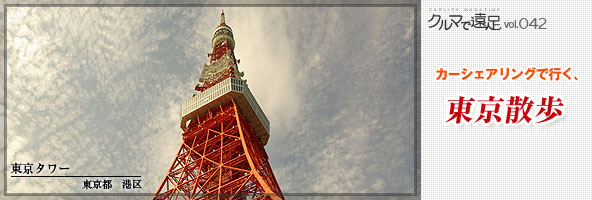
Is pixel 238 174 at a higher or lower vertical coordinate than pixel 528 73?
lower

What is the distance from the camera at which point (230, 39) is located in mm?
44250

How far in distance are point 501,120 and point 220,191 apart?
1708 centimetres

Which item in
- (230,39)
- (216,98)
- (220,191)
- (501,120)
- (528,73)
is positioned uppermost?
(230,39)

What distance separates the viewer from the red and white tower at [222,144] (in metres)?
25.9

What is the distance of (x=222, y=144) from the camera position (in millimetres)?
29938

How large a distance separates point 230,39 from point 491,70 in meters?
33.8

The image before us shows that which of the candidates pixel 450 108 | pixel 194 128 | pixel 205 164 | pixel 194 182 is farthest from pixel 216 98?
pixel 450 108

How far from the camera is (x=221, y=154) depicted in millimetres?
29156

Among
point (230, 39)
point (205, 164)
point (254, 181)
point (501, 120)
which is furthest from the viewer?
point (230, 39)

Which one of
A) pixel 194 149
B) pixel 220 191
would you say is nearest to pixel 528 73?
pixel 220 191

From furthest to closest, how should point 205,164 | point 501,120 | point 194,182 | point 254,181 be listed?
point 205,164 → point 194,182 → point 254,181 → point 501,120

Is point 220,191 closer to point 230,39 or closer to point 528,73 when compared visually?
point 528,73

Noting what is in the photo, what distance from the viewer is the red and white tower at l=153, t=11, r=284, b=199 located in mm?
25891

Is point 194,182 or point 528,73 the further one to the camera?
point 194,182
